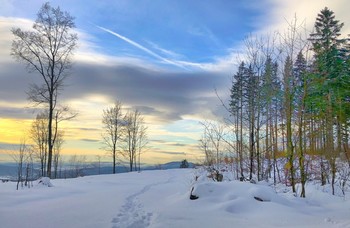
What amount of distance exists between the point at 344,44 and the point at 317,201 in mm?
21225

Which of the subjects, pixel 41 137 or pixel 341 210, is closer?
pixel 341 210

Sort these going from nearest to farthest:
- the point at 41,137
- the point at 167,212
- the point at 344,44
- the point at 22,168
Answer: the point at 167,212
the point at 22,168
the point at 344,44
the point at 41,137

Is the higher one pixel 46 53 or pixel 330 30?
pixel 330 30

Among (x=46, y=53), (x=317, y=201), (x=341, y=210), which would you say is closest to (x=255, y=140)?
(x=317, y=201)

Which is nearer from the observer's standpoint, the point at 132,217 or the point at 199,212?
the point at 132,217

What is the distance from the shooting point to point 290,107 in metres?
9.25

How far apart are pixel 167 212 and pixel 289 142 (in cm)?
442

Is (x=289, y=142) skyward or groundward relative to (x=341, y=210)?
skyward

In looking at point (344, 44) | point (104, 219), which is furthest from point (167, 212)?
point (344, 44)

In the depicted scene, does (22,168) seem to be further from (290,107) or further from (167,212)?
(290,107)

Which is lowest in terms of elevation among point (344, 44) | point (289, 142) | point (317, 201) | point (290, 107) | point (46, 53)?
point (317, 201)

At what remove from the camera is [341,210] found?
7.71 m

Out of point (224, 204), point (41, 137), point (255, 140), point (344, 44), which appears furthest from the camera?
point (41, 137)

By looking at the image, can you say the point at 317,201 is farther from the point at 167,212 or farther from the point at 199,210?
the point at 167,212
